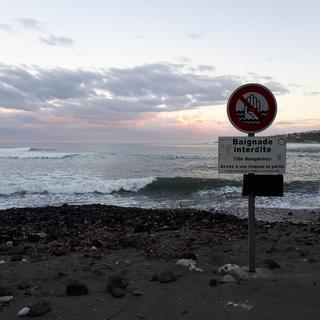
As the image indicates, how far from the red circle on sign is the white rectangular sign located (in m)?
0.18

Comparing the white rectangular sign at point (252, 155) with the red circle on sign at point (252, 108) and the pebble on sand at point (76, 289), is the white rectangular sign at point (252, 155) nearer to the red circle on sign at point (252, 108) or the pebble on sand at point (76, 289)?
the red circle on sign at point (252, 108)

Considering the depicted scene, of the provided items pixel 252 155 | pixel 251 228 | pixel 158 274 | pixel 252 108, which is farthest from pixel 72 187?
pixel 252 108

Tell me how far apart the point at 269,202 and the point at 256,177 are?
1358cm

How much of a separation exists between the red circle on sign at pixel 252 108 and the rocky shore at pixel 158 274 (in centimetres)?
206

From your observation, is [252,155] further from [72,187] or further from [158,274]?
[72,187]

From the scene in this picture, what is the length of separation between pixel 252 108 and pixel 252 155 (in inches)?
24.5

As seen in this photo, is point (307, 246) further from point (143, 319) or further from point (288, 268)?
point (143, 319)

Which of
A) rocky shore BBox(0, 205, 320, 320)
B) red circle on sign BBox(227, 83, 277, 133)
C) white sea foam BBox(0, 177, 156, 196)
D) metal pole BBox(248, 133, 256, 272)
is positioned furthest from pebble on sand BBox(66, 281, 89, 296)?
white sea foam BBox(0, 177, 156, 196)

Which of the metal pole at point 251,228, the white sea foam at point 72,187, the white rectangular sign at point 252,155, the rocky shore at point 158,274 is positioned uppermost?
the white rectangular sign at point 252,155

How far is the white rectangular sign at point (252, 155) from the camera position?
6.10 metres

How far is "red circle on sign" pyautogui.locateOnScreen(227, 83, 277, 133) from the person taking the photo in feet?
19.8

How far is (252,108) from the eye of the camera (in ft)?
20.0

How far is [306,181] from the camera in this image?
28844 millimetres

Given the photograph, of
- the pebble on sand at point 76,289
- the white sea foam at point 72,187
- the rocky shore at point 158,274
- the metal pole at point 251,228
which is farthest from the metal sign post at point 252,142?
the white sea foam at point 72,187
